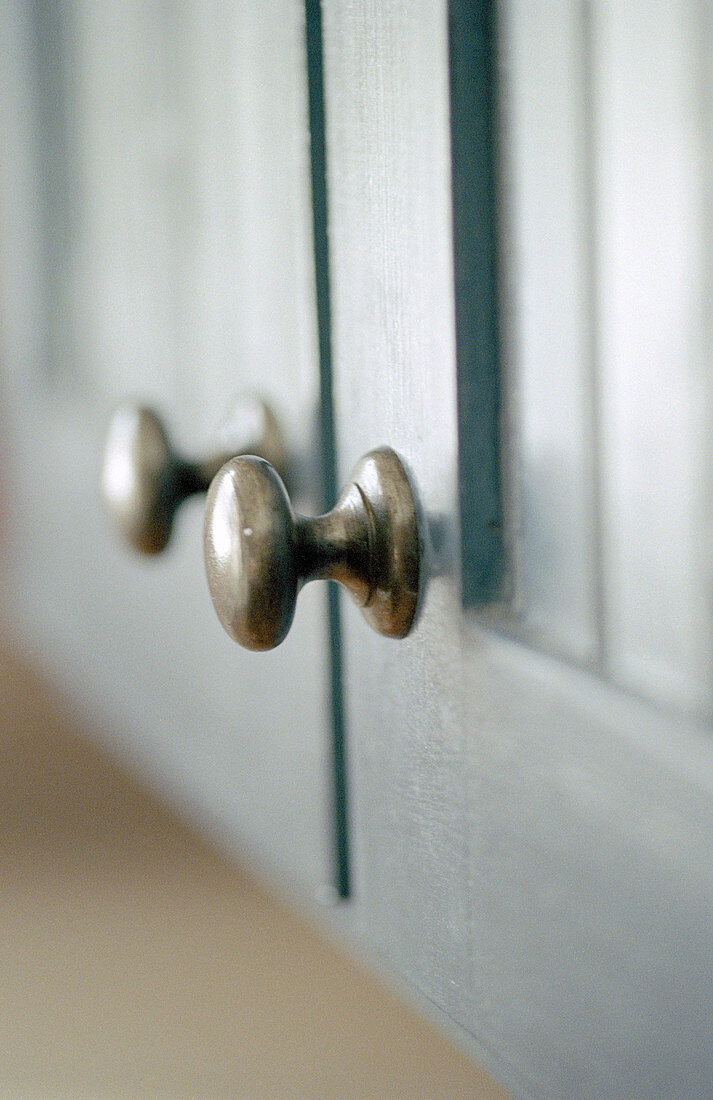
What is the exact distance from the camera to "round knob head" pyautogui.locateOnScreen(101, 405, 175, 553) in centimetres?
34

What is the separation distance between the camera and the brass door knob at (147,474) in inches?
13.3

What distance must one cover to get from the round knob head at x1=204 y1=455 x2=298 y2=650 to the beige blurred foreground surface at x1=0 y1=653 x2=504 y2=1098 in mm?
326

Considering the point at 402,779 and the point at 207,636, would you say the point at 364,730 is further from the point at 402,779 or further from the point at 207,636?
the point at 207,636

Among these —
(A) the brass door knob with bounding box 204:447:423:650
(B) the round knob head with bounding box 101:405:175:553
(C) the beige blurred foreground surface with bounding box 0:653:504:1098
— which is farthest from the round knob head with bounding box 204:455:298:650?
(C) the beige blurred foreground surface with bounding box 0:653:504:1098

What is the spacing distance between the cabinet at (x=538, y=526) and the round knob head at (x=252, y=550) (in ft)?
0.12

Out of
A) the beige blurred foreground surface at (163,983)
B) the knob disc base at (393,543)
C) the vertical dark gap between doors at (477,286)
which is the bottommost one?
the beige blurred foreground surface at (163,983)

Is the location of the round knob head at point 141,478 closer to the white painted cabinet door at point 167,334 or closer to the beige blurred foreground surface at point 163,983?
the white painted cabinet door at point 167,334

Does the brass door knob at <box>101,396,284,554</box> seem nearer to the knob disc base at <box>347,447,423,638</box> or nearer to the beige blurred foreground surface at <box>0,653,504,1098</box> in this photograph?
the knob disc base at <box>347,447,423,638</box>

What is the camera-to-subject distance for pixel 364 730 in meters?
0.30

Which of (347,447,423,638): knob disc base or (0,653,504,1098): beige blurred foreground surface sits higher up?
(347,447,423,638): knob disc base

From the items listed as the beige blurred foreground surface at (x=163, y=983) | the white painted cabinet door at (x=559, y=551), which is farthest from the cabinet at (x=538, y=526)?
the beige blurred foreground surface at (x=163, y=983)

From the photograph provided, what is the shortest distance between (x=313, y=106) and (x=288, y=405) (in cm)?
8

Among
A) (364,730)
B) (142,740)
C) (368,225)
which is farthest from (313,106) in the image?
(142,740)

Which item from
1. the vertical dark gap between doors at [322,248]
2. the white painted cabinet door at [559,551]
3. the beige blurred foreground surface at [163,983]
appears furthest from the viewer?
the beige blurred foreground surface at [163,983]
